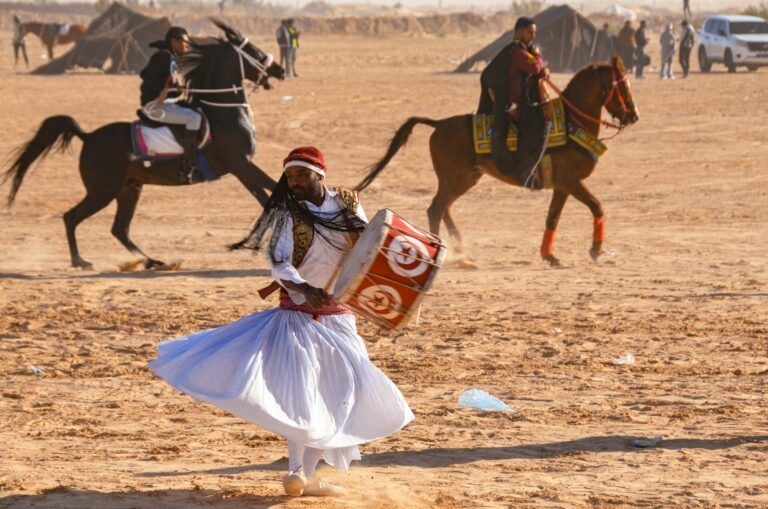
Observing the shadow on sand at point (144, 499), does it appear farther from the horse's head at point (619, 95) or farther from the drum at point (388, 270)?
the horse's head at point (619, 95)

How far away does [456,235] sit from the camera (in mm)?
14648

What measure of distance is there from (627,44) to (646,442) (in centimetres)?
3246

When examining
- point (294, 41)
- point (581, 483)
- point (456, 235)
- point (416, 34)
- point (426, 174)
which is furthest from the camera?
point (416, 34)

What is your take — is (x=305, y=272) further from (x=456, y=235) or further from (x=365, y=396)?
(x=456, y=235)

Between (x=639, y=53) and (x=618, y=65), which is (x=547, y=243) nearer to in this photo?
(x=618, y=65)

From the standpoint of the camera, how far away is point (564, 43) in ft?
134

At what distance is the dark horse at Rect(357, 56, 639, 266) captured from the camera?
537 inches

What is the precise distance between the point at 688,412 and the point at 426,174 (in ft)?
41.1

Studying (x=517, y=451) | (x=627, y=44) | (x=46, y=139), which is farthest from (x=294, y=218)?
(x=627, y=44)

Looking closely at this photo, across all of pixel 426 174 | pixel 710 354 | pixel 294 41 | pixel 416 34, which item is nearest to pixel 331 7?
pixel 416 34

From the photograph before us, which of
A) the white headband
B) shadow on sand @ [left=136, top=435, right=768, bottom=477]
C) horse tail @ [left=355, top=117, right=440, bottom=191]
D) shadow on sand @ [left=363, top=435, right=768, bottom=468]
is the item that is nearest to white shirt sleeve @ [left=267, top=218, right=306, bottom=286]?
the white headband

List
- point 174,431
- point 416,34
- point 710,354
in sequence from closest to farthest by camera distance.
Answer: point 174,431
point 710,354
point 416,34

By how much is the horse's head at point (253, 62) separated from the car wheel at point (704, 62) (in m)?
28.0

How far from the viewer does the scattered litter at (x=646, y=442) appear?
7.48 metres
